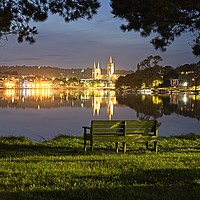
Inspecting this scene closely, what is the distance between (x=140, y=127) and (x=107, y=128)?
1054mm

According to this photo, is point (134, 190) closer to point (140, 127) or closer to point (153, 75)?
point (140, 127)

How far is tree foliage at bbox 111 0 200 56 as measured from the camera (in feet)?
29.3

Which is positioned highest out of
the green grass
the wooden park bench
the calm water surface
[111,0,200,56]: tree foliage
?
[111,0,200,56]: tree foliage

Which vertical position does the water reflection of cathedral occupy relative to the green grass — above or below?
below

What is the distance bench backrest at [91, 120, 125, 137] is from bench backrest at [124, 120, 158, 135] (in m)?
0.19

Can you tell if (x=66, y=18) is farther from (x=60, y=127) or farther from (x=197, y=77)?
(x=197, y=77)

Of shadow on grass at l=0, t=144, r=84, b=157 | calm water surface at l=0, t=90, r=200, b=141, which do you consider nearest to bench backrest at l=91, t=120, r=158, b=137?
shadow on grass at l=0, t=144, r=84, b=157

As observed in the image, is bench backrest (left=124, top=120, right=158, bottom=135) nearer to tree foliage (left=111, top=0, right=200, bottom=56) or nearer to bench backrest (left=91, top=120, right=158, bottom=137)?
bench backrest (left=91, top=120, right=158, bottom=137)

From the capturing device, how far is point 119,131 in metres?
10.7

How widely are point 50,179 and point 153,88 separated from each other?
4845 inches

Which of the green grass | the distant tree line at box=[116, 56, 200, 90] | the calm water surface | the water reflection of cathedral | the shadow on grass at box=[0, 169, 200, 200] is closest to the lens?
the shadow on grass at box=[0, 169, 200, 200]

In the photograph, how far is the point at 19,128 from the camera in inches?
1191

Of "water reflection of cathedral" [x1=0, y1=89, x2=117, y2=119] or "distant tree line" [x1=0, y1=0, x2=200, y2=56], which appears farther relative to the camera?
"water reflection of cathedral" [x1=0, y1=89, x2=117, y2=119]

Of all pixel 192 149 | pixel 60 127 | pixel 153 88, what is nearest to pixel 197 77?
pixel 153 88
